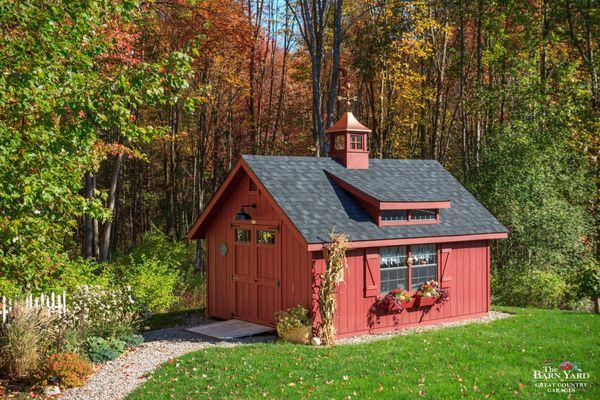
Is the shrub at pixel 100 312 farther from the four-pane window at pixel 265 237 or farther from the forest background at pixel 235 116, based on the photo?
the four-pane window at pixel 265 237

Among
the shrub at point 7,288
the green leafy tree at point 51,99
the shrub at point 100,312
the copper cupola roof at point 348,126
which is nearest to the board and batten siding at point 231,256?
the shrub at point 100,312

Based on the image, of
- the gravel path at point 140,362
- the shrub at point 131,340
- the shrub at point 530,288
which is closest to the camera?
the gravel path at point 140,362

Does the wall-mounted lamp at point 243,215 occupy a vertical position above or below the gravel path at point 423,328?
above

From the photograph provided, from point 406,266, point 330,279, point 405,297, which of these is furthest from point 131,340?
Answer: point 406,266

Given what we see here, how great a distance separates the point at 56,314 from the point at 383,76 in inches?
717

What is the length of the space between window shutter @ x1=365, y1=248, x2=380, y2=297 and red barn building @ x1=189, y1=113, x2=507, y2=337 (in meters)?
0.02

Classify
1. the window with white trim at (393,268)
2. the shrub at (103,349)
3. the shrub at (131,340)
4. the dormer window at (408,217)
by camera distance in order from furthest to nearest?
the dormer window at (408,217) < the window with white trim at (393,268) < the shrub at (131,340) < the shrub at (103,349)

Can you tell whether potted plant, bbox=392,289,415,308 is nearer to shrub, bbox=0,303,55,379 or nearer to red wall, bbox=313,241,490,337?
red wall, bbox=313,241,490,337

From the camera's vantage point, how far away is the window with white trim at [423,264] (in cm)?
1539

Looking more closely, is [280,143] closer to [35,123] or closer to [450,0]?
[450,0]

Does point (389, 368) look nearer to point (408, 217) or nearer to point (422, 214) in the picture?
point (408, 217)

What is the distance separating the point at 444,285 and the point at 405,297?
1637 mm

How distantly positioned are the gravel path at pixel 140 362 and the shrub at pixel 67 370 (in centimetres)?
15

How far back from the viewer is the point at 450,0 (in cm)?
2484
